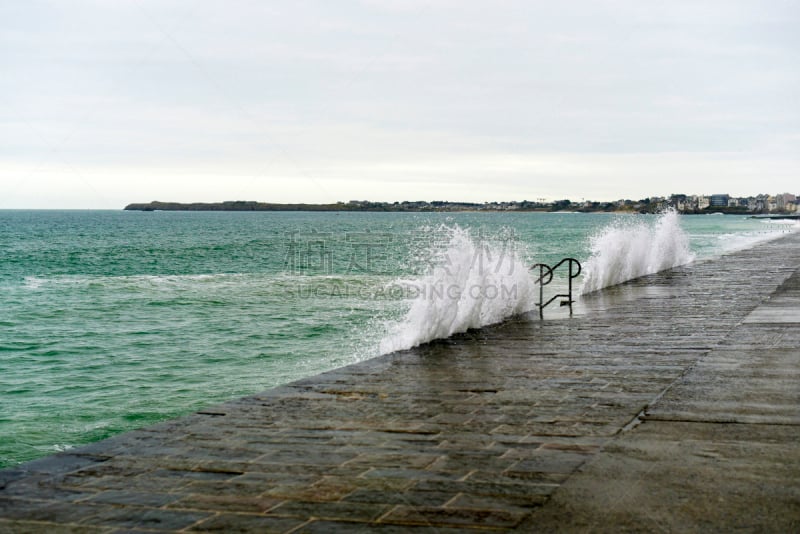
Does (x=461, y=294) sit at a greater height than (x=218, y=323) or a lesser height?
greater

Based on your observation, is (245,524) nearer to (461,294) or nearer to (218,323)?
(461,294)

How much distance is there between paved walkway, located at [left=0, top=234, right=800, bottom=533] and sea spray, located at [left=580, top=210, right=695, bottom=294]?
10.5 m

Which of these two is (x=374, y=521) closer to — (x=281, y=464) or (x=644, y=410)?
(x=281, y=464)

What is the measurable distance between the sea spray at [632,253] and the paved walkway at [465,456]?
10471mm

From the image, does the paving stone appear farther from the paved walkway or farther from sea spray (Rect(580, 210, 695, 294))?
sea spray (Rect(580, 210, 695, 294))

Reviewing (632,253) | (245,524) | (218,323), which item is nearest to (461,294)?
(245,524)

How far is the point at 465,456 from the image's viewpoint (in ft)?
17.3

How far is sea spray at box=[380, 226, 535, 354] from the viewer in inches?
420

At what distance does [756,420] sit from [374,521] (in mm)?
3342

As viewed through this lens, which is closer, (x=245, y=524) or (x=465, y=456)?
(x=245, y=524)

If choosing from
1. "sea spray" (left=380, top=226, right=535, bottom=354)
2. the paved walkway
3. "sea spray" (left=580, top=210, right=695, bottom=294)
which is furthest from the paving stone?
"sea spray" (left=580, top=210, right=695, bottom=294)

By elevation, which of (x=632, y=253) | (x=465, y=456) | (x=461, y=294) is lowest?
(x=465, y=456)

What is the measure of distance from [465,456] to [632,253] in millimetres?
17829

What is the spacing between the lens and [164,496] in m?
4.57
